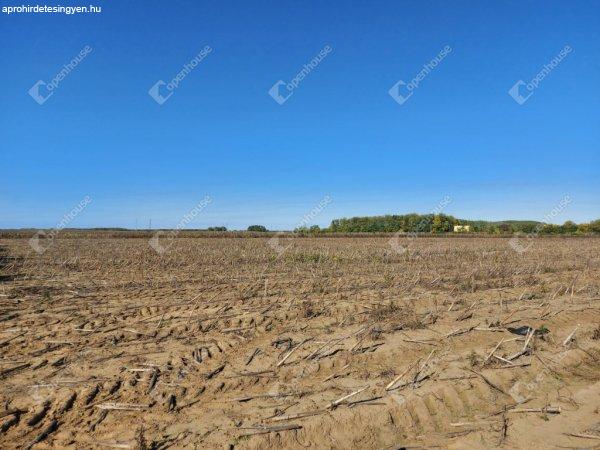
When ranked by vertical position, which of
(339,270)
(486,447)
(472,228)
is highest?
(472,228)

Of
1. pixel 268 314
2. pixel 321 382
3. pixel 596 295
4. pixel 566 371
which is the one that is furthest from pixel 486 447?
pixel 596 295

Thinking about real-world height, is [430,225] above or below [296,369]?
above

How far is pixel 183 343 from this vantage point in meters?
6.12

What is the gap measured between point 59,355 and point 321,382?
349 centimetres

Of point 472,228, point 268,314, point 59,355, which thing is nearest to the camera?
point 59,355

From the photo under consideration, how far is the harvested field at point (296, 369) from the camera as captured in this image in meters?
4.12

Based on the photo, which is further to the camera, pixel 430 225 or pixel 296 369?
pixel 430 225

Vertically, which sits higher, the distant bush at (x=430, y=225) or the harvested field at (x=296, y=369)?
the distant bush at (x=430, y=225)

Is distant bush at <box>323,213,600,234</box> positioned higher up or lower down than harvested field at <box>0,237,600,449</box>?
higher up

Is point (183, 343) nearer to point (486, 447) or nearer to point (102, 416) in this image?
point (102, 416)

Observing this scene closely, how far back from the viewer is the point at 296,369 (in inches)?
210

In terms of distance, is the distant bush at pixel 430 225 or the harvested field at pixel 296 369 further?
the distant bush at pixel 430 225

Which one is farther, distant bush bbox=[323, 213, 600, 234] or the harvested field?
distant bush bbox=[323, 213, 600, 234]

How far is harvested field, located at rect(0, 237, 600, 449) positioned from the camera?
13.5 ft
